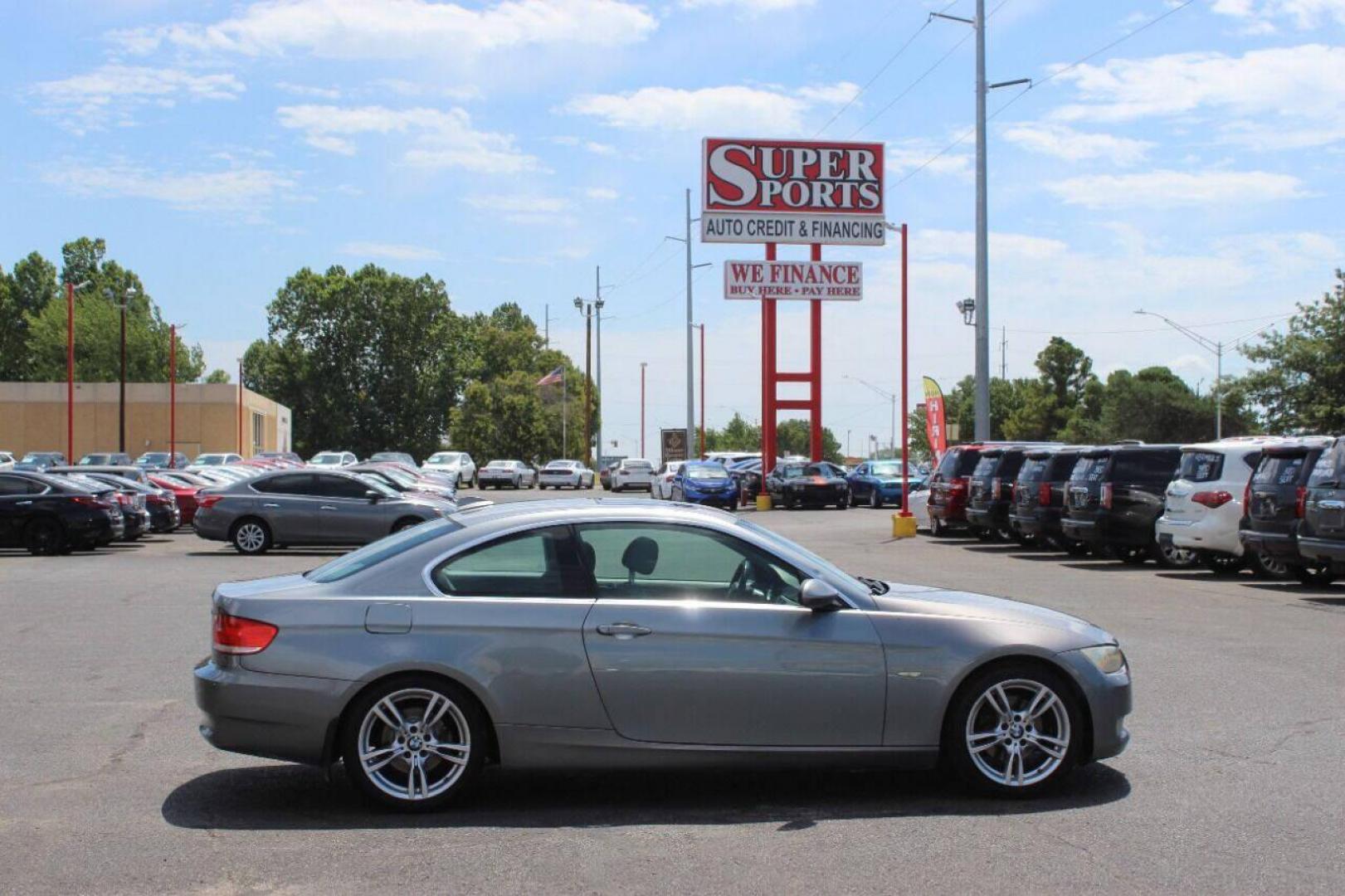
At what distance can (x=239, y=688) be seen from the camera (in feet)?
21.5

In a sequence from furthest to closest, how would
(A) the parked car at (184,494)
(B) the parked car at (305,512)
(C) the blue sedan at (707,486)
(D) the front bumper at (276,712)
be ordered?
(C) the blue sedan at (707,486) → (A) the parked car at (184,494) → (B) the parked car at (305,512) → (D) the front bumper at (276,712)

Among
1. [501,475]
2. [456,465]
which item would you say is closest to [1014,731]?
[501,475]

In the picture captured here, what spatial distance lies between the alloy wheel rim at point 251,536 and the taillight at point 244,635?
18.3 metres

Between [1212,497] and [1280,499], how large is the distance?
1.88m

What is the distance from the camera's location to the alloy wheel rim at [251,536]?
2425 centimetres

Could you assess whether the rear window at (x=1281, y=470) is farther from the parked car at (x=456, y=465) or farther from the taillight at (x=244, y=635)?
the parked car at (x=456, y=465)

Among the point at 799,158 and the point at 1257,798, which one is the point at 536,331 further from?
the point at 1257,798

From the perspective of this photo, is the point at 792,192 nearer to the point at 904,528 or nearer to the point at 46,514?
the point at 904,528

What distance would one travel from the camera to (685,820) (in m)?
6.57

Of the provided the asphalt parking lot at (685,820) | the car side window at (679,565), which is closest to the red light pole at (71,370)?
the asphalt parking lot at (685,820)

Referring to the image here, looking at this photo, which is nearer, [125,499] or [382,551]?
[382,551]

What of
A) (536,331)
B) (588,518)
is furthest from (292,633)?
(536,331)

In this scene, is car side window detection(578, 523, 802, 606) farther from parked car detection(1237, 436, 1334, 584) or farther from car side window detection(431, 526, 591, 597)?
parked car detection(1237, 436, 1334, 584)

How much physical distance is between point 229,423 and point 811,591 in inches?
3306
